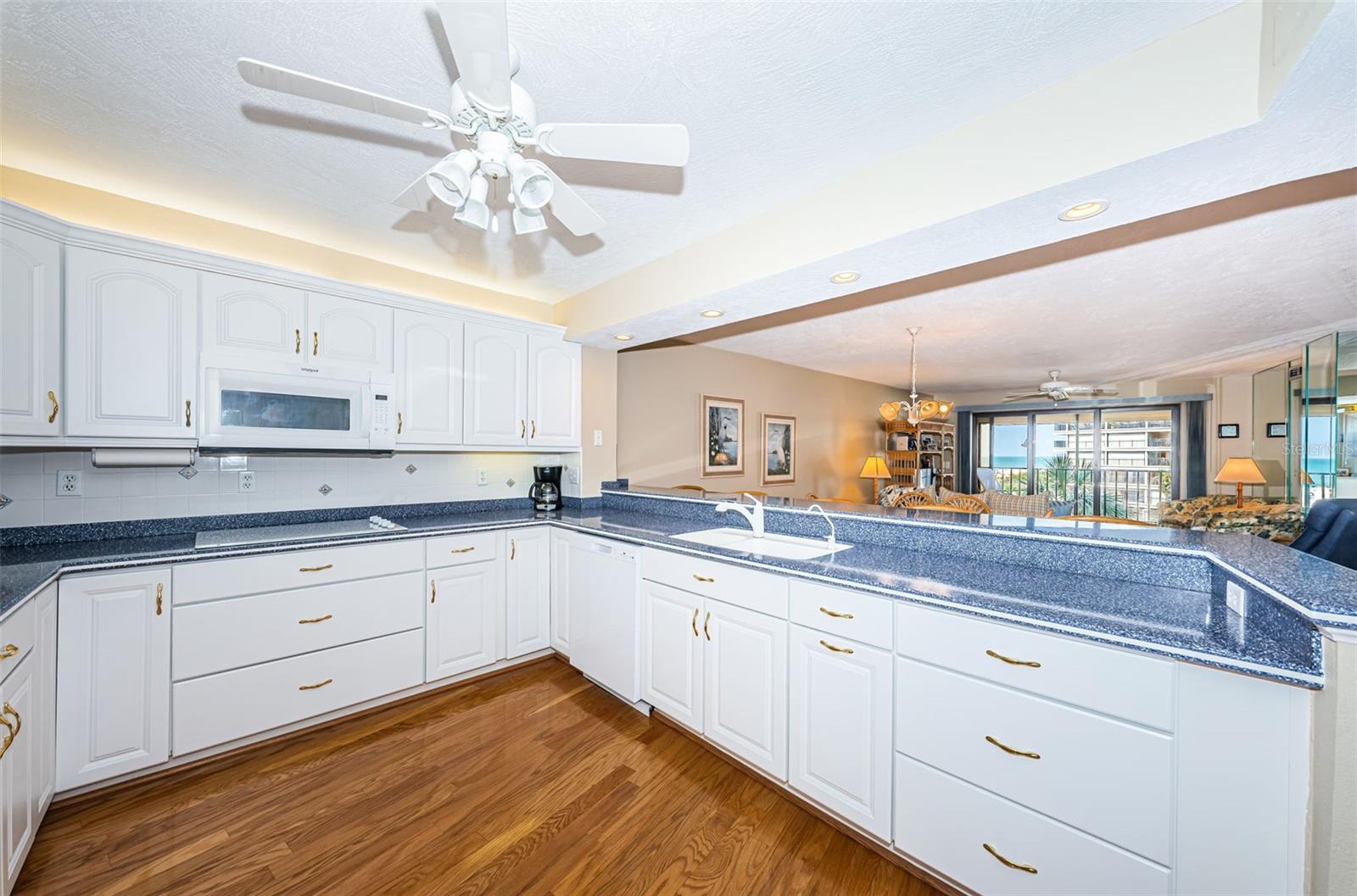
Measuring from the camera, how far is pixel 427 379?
288 centimetres

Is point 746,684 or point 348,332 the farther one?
point 348,332

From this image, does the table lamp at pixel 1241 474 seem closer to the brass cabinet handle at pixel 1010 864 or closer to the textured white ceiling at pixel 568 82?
the brass cabinet handle at pixel 1010 864

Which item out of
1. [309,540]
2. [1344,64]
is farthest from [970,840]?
[309,540]

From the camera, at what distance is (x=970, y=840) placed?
1.41 meters

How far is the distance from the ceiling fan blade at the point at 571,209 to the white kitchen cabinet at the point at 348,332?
5.19ft

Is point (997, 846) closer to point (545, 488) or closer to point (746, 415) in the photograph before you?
point (545, 488)

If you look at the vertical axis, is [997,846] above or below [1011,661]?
below

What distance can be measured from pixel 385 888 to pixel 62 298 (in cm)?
246

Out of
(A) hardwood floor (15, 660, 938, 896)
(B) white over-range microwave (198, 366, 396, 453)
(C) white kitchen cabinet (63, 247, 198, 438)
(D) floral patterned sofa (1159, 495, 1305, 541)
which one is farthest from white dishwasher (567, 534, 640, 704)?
(D) floral patterned sofa (1159, 495, 1305, 541)

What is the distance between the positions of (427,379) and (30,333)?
1401 mm

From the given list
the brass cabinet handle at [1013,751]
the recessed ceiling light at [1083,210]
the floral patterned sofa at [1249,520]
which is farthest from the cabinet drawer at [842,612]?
the floral patterned sofa at [1249,520]

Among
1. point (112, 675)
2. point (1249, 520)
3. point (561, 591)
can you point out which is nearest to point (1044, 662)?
point (561, 591)

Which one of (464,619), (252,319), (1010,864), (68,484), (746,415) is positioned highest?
A: (252,319)

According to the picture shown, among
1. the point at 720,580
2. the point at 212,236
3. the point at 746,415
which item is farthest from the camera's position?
the point at 746,415
